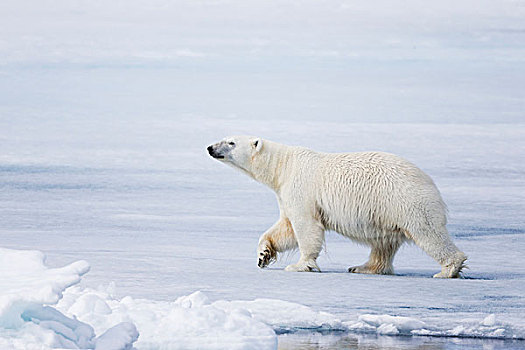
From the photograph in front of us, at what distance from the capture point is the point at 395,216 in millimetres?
5496

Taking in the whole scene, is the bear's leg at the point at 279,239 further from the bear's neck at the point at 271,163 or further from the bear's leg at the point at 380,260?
the bear's leg at the point at 380,260

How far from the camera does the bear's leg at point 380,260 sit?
5.73 metres

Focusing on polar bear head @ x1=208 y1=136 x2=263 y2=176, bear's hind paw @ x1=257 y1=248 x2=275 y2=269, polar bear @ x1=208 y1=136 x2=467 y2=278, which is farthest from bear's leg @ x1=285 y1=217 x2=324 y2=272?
polar bear head @ x1=208 y1=136 x2=263 y2=176

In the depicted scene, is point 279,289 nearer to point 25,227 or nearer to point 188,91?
point 25,227

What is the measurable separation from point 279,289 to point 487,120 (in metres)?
10.5

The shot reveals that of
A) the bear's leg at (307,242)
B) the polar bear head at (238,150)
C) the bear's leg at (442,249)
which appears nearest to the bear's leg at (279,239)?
the bear's leg at (307,242)

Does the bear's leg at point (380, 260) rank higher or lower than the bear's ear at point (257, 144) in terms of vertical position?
lower

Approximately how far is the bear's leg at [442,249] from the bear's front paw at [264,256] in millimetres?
1014

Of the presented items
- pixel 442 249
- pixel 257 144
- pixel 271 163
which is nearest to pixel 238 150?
pixel 257 144

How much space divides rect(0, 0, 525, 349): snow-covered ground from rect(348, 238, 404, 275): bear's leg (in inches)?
8.9

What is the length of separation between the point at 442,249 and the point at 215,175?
5.74 metres

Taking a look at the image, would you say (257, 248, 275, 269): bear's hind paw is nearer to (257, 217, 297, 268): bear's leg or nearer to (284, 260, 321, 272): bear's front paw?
(257, 217, 297, 268): bear's leg

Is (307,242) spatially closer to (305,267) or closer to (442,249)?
(305,267)

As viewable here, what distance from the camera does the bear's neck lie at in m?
5.96
